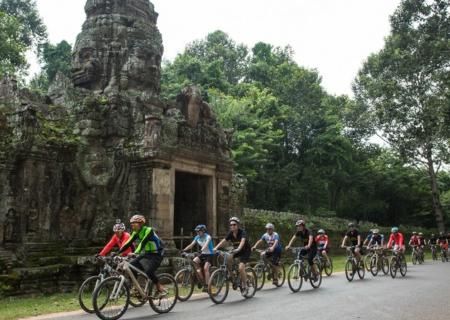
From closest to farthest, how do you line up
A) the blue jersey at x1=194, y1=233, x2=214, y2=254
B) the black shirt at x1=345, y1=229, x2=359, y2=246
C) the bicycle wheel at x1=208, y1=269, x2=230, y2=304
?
the bicycle wheel at x1=208, y1=269, x2=230, y2=304
the blue jersey at x1=194, y1=233, x2=214, y2=254
the black shirt at x1=345, y1=229, x2=359, y2=246

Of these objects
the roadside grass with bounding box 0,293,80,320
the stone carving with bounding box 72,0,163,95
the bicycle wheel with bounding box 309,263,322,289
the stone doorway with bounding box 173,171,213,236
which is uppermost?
the stone carving with bounding box 72,0,163,95

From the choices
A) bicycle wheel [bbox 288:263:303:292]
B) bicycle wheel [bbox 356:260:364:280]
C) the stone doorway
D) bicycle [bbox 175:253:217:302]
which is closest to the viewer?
bicycle [bbox 175:253:217:302]

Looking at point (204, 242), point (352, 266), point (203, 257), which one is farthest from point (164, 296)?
point (352, 266)

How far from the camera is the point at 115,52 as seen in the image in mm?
16719

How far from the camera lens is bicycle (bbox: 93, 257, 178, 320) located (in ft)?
25.6

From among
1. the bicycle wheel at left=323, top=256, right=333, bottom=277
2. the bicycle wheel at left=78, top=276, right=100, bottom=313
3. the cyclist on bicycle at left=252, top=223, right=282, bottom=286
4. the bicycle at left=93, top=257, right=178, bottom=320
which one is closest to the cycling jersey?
the bicycle at left=93, top=257, right=178, bottom=320

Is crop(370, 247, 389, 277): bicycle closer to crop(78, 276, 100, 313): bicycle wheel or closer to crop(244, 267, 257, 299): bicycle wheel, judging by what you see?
crop(244, 267, 257, 299): bicycle wheel

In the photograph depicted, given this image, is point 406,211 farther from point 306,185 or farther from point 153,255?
point 153,255

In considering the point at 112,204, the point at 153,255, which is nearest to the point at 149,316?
the point at 153,255

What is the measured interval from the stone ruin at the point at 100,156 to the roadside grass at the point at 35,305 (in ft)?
1.44

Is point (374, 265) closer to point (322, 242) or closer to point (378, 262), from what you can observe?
point (378, 262)

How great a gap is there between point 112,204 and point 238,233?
205 inches

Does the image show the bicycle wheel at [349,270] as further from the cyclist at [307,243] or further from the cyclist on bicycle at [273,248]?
the cyclist on bicycle at [273,248]

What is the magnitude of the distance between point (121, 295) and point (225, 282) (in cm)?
265
